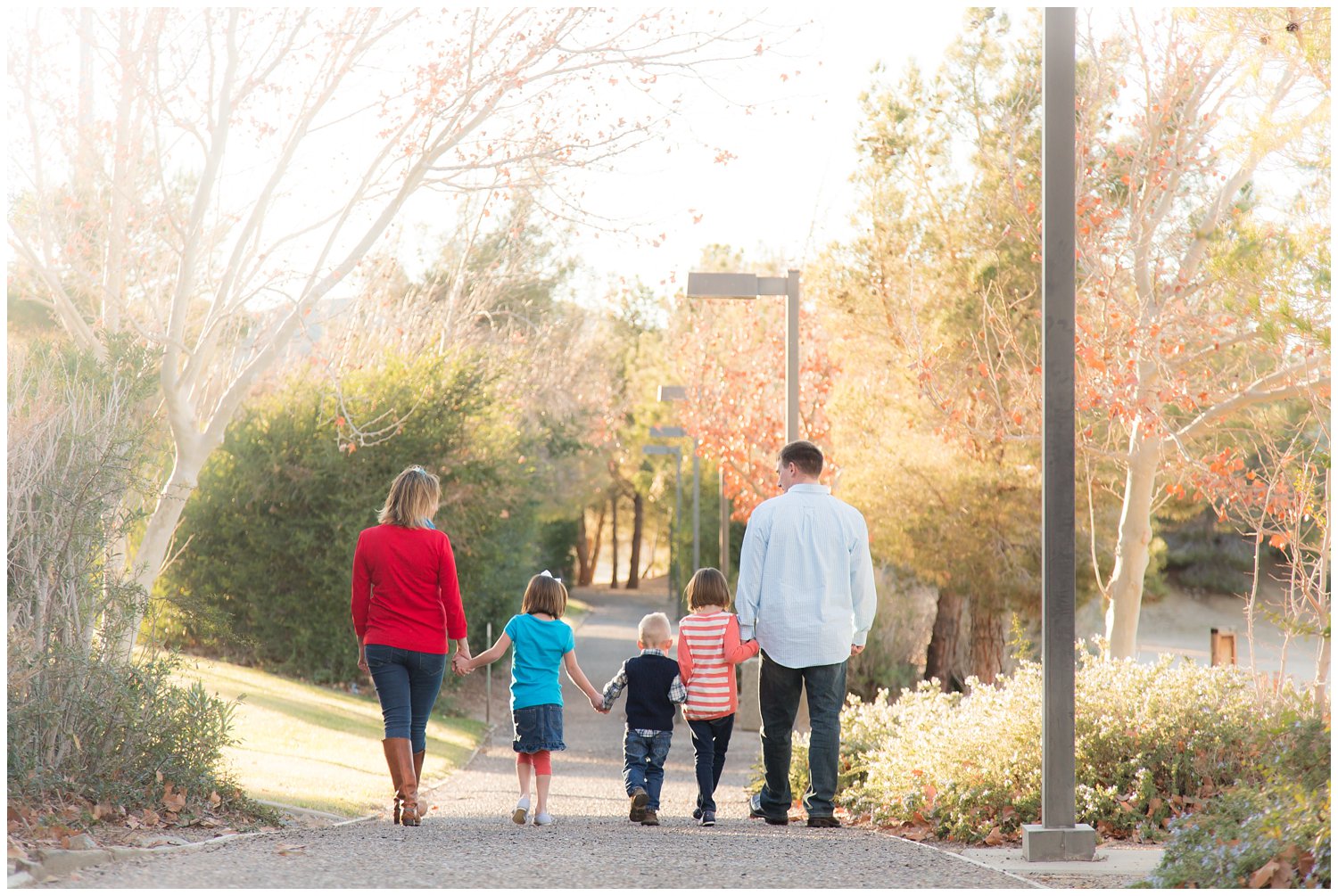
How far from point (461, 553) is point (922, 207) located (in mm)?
8306

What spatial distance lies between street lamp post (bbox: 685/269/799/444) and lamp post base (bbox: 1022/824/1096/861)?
7.14 meters

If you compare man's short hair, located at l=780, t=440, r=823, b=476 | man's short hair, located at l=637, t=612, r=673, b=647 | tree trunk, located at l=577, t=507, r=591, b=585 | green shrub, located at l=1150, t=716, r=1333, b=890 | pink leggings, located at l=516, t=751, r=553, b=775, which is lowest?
tree trunk, located at l=577, t=507, r=591, b=585

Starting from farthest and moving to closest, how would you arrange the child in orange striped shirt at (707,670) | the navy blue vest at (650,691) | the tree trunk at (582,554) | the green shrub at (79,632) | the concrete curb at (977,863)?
the tree trunk at (582,554) → the navy blue vest at (650,691) → the child in orange striped shirt at (707,670) → the green shrub at (79,632) → the concrete curb at (977,863)

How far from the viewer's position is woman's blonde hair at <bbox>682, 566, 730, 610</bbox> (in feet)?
24.1

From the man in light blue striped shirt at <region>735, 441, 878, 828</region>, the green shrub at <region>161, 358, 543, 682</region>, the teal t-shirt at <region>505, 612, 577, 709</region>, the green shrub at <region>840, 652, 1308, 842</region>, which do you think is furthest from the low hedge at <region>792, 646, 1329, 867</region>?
the green shrub at <region>161, 358, 543, 682</region>

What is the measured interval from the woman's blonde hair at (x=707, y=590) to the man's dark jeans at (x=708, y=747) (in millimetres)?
643

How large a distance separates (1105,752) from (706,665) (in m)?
2.14

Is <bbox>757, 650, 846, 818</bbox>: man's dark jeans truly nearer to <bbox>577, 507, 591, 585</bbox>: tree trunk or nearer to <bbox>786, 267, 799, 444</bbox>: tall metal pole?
<bbox>786, 267, 799, 444</bbox>: tall metal pole

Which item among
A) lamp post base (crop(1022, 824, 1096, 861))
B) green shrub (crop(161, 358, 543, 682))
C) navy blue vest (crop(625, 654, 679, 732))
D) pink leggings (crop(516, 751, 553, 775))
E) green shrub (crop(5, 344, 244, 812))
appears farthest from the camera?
green shrub (crop(161, 358, 543, 682))

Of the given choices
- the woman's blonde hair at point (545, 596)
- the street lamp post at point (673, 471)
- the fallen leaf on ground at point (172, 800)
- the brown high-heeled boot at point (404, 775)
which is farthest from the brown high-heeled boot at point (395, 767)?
the street lamp post at point (673, 471)

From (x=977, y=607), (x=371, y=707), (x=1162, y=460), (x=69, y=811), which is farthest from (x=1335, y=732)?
(x=371, y=707)

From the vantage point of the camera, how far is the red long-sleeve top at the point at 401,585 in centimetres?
666

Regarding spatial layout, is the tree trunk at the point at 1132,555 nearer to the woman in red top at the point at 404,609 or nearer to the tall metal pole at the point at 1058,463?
the tall metal pole at the point at 1058,463

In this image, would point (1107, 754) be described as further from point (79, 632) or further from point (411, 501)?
point (79, 632)
